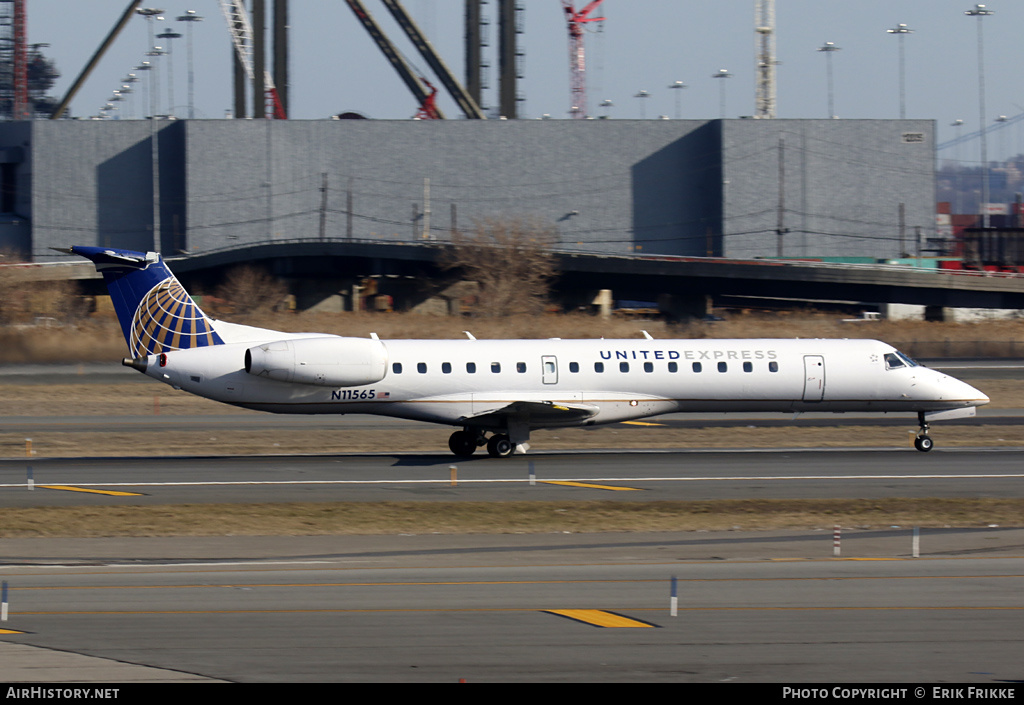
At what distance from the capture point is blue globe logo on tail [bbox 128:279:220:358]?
1142 inches

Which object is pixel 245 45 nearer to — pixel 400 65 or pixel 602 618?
pixel 400 65

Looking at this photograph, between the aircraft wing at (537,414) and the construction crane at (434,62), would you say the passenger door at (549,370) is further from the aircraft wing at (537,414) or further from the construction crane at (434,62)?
the construction crane at (434,62)

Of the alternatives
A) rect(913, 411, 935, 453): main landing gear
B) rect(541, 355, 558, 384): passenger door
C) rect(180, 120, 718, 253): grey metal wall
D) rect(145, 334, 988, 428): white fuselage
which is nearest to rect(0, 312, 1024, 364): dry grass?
rect(145, 334, 988, 428): white fuselage

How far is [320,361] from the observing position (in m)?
28.6

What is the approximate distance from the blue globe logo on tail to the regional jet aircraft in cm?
3

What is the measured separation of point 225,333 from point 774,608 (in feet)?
61.2

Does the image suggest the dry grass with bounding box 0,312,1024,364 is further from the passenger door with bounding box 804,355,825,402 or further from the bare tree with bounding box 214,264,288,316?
the passenger door with bounding box 804,355,825,402

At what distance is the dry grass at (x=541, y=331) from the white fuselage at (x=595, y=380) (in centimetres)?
2596

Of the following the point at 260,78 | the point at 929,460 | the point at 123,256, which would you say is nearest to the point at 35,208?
the point at 260,78

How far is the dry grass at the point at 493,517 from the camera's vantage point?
21.0 m

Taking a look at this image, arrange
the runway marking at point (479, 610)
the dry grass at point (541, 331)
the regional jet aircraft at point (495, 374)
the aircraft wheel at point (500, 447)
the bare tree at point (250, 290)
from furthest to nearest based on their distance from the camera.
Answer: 1. the bare tree at point (250, 290)
2. the dry grass at point (541, 331)
3. the aircraft wheel at point (500, 447)
4. the regional jet aircraft at point (495, 374)
5. the runway marking at point (479, 610)

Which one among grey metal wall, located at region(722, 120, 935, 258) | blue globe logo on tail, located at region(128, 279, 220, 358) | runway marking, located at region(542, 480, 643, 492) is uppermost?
grey metal wall, located at region(722, 120, 935, 258)

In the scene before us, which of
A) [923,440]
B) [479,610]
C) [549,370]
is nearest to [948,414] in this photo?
[923,440]

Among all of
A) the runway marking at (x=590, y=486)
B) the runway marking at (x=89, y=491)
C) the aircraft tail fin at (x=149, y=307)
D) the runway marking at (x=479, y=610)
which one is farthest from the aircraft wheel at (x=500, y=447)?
the runway marking at (x=479, y=610)
